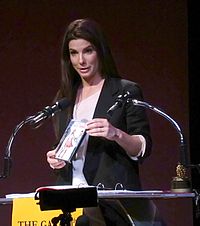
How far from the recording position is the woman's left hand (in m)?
1.77

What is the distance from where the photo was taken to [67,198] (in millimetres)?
1473

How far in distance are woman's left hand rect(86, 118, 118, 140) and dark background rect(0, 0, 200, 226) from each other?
154 cm

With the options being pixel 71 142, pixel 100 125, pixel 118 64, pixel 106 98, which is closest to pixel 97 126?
pixel 100 125

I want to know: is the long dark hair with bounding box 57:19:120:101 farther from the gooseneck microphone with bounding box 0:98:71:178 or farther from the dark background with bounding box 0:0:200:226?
the dark background with bounding box 0:0:200:226

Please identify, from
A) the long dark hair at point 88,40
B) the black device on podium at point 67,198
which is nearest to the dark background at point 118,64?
the long dark hair at point 88,40

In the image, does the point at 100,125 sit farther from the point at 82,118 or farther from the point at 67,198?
the point at 67,198

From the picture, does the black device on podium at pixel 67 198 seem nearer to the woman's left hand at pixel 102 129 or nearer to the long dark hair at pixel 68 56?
the woman's left hand at pixel 102 129

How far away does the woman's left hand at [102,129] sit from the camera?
1.77 m

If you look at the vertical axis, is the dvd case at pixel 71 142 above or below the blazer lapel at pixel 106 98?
below

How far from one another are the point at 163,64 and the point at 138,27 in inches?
8.9

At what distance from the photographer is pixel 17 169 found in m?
3.39

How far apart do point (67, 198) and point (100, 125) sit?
1.15ft

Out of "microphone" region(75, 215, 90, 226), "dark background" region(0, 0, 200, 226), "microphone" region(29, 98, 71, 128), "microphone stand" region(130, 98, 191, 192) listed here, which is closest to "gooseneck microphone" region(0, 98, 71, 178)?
"microphone" region(29, 98, 71, 128)

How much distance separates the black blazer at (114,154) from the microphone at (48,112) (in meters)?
0.10
